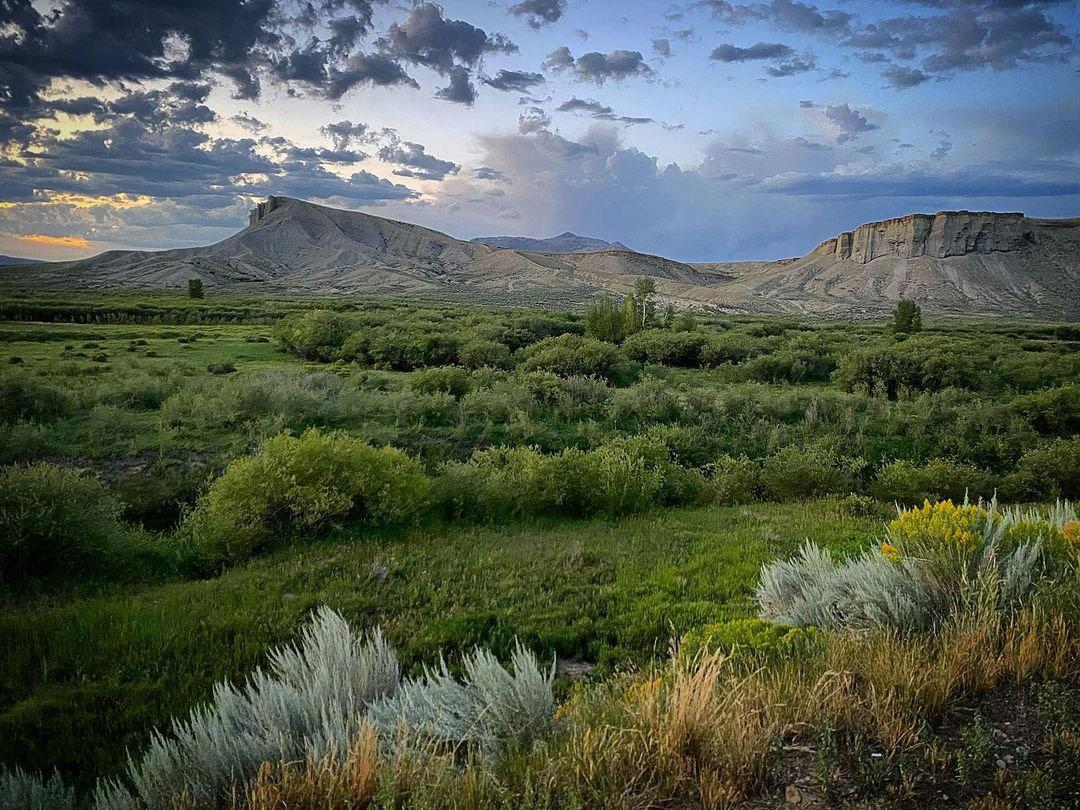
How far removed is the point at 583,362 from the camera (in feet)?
92.0

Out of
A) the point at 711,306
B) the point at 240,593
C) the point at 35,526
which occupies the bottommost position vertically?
the point at 240,593

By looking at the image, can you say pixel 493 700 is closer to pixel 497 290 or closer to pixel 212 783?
pixel 212 783

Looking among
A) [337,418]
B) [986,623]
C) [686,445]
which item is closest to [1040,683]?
[986,623]

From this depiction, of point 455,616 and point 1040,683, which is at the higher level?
point 1040,683

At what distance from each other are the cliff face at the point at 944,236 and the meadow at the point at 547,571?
12749 cm

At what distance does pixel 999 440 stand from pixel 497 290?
416 feet

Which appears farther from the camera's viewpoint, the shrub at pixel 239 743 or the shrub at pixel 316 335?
the shrub at pixel 316 335

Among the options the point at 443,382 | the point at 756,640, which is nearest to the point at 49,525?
the point at 756,640

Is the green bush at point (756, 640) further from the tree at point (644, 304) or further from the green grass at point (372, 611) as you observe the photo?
the tree at point (644, 304)

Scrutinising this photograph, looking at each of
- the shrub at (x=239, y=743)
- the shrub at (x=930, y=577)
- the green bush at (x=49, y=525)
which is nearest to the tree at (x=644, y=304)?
the green bush at (x=49, y=525)

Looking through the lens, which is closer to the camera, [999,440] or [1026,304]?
[999,440]

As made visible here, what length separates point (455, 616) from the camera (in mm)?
6988

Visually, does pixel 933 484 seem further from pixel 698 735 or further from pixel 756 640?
pixel 698 735

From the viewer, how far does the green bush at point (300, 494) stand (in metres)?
9.30
